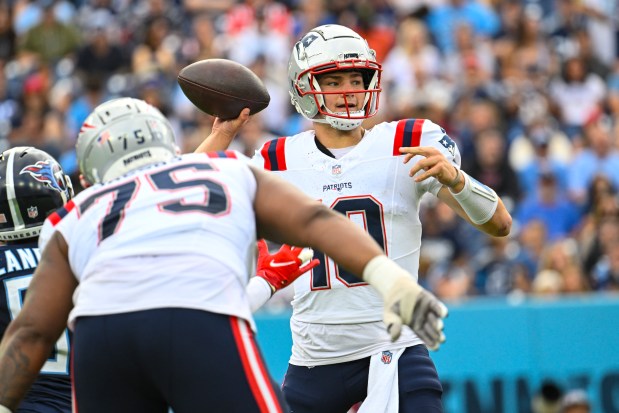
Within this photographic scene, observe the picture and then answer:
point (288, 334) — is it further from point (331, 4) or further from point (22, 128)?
point (331, 4)

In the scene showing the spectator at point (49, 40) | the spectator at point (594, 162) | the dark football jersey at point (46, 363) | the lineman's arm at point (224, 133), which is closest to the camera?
the dark football jersey at point (46, 363)

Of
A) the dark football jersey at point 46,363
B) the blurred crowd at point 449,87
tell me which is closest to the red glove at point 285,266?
the dark football jersey at point 46,363

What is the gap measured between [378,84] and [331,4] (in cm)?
933

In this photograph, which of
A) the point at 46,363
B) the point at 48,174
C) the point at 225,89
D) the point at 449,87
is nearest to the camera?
the point at 46,363

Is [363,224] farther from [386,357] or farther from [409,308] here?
[409,308]

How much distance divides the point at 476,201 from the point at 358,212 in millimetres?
510

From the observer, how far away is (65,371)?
4.89 m

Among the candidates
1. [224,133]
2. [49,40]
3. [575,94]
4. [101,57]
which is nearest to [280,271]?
[224,133]

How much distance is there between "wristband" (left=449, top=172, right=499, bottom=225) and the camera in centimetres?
528

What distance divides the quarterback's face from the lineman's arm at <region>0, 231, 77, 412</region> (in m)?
1.83

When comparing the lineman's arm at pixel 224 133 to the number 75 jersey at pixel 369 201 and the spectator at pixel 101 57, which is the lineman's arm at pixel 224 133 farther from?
the spectator at pixel 101 57

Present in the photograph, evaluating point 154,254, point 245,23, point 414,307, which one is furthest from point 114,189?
point 245,23

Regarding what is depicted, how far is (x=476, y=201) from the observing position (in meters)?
5.35

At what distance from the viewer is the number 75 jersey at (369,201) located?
533 cm
